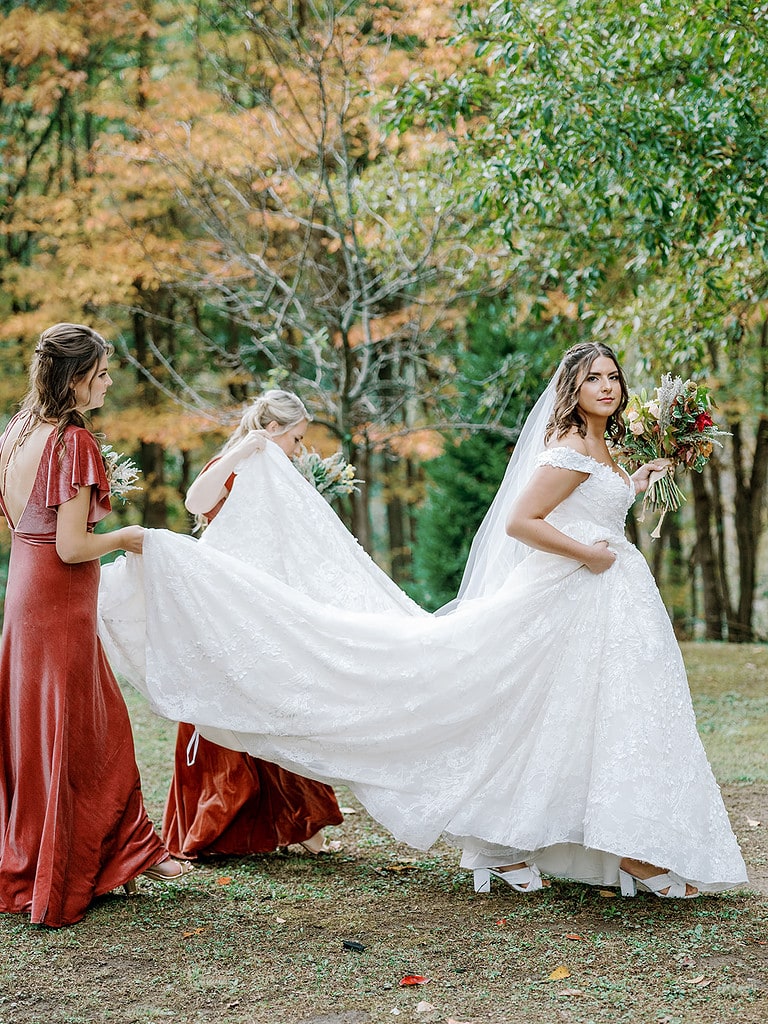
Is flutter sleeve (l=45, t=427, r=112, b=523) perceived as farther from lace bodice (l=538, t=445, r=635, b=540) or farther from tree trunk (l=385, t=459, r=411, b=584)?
tree trunk (l=385, t=459, r=411, b=584)

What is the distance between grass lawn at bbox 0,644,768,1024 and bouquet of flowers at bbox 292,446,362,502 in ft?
6.70

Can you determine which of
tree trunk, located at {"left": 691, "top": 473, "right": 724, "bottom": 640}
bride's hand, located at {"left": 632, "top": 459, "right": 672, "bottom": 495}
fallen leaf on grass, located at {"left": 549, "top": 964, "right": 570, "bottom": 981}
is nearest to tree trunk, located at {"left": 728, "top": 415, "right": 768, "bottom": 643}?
tree trunk, located at {"left": 691, "top": 473, "right": 724, "bottom": 640}

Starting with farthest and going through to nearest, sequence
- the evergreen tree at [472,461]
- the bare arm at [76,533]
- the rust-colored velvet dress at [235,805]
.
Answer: the evergreen tree at [472,461]
the rust-colored velvet dress at [235,805]
the bare arm at [76,533]

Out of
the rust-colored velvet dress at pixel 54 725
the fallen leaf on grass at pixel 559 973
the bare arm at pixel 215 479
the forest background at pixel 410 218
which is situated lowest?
the fallen leaf on grass at pixel 559 973

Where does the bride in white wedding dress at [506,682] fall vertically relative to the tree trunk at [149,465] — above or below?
below

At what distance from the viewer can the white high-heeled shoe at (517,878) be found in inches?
176

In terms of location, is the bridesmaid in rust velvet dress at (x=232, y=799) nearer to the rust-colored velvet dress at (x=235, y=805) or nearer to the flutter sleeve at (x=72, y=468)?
the rust-colored velvet dress at (x=235, y=805)

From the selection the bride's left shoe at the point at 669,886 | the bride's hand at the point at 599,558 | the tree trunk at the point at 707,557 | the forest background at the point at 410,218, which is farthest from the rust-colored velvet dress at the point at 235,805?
the tree trunk at the point at 707,557

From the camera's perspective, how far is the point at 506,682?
14.3ft

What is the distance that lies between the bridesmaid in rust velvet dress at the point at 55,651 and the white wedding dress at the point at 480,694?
39 centimetres

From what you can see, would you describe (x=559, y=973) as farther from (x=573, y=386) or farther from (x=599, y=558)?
(x=573, y=386)

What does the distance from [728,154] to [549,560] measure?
3.99m

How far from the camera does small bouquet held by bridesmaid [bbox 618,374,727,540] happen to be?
15.2ft

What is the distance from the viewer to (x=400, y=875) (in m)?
4.87
